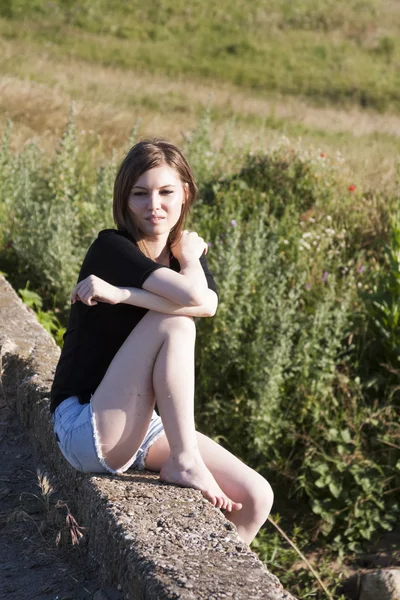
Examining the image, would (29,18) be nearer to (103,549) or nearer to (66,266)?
(66,266)

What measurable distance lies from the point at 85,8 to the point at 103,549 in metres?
27.6

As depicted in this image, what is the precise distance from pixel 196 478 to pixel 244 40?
25863 mm

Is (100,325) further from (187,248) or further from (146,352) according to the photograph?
(187,248)

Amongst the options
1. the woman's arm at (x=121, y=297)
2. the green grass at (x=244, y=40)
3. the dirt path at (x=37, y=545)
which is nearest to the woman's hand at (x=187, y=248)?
the woman's arm at (x=121, y=297)

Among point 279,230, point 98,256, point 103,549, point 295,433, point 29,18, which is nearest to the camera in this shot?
point 103,549

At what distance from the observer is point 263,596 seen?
209 centimetres

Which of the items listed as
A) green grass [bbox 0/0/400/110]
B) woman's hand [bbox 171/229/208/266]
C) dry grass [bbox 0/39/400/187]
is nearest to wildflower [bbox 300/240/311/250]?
dry grass [bbox 0/39/400/187]

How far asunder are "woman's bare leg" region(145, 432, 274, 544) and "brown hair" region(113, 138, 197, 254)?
2.34ft

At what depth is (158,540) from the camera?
7.88ft

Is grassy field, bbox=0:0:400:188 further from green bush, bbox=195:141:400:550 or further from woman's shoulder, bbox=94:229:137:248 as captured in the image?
woman's shoulder, bbox=94:229:137:248

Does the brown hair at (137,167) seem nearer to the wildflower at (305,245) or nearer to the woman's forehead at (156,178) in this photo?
the woman's forehead at (156,178)

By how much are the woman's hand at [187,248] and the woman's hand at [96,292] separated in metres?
0.34

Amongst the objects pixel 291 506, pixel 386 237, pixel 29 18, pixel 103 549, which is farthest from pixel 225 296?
pixel 29 18

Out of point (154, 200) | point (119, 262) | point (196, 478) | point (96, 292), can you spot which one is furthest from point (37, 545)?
point (154, 200)
